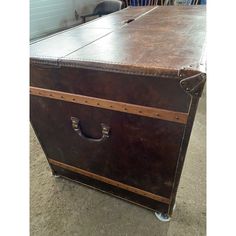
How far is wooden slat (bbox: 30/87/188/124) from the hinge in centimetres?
9

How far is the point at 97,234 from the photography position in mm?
941

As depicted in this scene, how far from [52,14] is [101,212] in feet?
8.98

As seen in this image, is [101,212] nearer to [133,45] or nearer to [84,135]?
[84,135]

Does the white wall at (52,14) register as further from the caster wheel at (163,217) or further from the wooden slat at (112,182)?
the caster wheel at (163,217)

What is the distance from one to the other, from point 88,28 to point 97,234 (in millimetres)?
1020

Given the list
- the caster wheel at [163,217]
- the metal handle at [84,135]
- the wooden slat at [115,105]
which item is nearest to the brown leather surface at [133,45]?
the wooden slat at [115,105]

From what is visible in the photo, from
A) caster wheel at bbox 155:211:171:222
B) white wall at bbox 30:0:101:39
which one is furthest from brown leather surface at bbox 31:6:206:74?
white wall at bbox 30:0:101:39

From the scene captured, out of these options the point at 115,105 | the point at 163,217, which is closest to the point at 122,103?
the point at 115,105

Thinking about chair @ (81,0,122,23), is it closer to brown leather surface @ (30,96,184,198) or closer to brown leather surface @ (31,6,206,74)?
brown leather surface @ (31,6,206,74)

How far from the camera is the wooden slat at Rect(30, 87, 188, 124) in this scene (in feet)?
2.07

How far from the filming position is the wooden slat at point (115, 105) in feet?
2.07
